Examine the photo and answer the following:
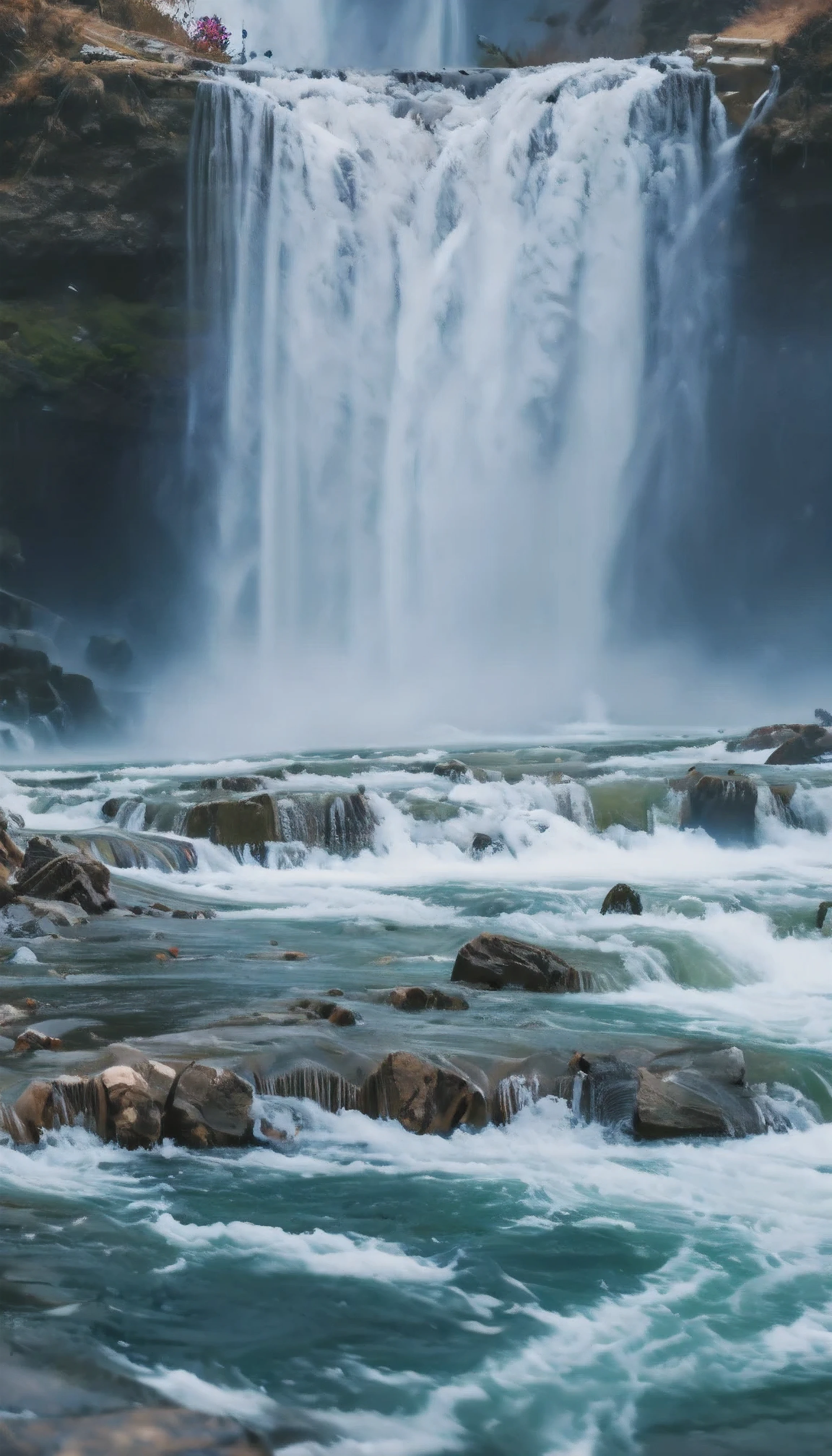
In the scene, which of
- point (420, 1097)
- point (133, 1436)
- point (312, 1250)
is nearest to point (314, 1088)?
point (420, 1097)

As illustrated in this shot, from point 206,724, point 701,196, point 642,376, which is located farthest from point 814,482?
point 206,724

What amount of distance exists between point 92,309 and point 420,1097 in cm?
2836

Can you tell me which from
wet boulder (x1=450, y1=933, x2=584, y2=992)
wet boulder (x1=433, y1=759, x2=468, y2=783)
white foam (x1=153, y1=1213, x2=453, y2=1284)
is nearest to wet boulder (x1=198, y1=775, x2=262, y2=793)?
wet boulder (x1=433, y1=759, x2=468, y2=783)

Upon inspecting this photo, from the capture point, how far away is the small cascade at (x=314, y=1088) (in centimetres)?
650

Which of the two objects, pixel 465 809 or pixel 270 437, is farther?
pixel 270 437

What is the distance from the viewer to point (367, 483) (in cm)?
3238

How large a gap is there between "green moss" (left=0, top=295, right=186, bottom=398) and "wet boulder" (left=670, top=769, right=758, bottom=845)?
20.1 metres

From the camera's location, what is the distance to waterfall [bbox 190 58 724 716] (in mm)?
30750

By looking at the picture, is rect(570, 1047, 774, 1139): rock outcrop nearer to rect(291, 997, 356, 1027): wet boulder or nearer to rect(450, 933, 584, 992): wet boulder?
rect(291, 997, 356, 1027): wet boulder

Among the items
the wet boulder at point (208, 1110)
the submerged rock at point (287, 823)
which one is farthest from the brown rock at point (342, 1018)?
the submerged rock at point (287, 823)

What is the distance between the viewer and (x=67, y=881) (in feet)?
39.0

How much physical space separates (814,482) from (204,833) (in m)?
22.1

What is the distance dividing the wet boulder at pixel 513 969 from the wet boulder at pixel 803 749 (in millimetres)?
11465

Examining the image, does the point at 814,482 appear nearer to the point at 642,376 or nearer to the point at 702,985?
the point at 642,376
